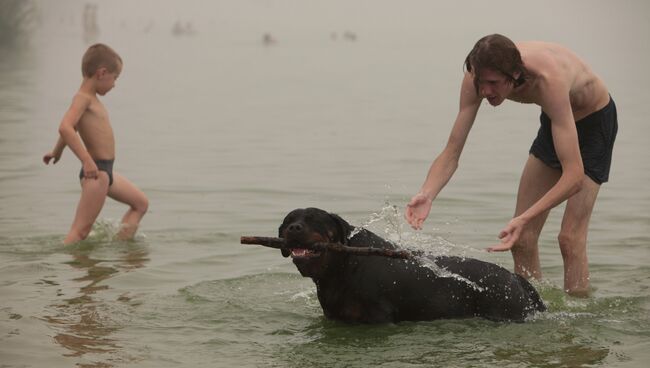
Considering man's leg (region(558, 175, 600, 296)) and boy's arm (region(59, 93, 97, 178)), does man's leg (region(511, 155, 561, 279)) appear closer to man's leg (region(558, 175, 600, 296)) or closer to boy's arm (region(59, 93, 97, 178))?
man's leg (region(558, 175, 600, 296))

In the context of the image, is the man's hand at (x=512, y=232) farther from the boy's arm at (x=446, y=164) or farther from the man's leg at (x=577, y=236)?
the man's leg at (x=577, y=236)

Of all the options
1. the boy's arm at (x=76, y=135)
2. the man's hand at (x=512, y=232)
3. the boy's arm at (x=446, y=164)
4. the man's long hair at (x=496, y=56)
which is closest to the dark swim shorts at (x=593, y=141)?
the boy's arm at (x=446, y=164)

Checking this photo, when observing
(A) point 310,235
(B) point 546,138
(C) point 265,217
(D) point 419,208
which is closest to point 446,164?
(D) point 419,208

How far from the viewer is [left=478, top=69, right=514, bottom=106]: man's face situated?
295 inches

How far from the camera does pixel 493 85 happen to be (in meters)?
7.55

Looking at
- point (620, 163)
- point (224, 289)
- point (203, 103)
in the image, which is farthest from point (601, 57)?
point (224, 289)

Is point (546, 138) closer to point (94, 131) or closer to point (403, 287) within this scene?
point (403, 287)

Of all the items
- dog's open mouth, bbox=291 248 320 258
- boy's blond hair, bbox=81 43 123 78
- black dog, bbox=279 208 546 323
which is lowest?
black dog, bbox=279 208 546 323

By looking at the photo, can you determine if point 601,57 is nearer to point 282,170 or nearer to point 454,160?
point 282,170

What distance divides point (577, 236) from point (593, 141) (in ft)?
2.14

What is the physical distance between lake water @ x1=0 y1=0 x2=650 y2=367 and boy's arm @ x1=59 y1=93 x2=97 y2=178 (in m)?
0.71

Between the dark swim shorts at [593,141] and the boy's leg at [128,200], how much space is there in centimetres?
411

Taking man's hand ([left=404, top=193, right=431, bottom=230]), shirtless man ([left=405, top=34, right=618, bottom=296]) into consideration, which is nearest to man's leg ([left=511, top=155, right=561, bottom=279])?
shirtless man ([left=405, top=34, right=618, bottom=296])

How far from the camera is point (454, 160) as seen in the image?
Result: 8281 millimetres
